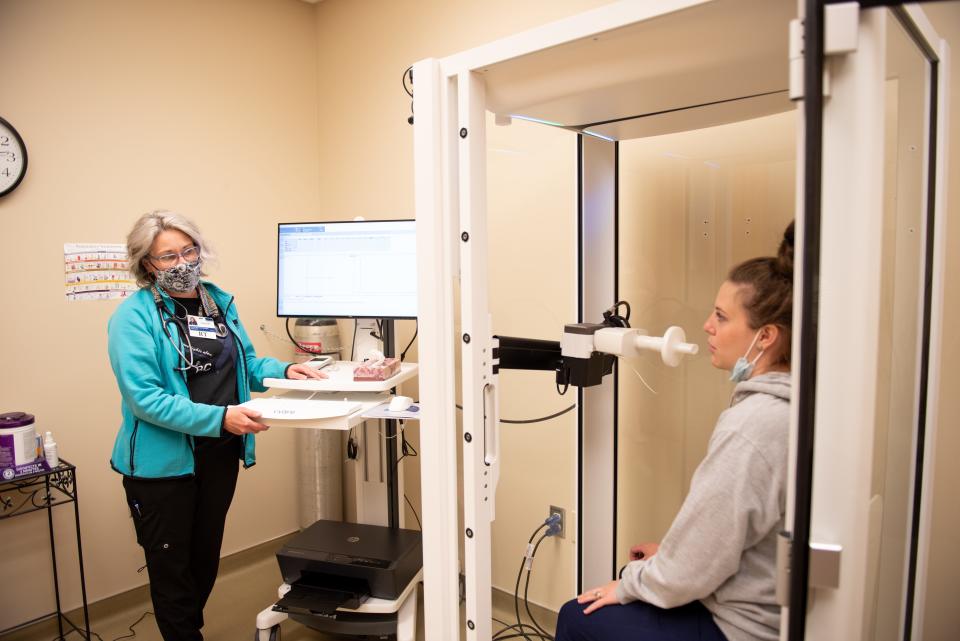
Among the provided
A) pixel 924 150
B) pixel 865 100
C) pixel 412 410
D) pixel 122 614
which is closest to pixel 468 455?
pixel 412 410

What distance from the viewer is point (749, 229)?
5.49 feet

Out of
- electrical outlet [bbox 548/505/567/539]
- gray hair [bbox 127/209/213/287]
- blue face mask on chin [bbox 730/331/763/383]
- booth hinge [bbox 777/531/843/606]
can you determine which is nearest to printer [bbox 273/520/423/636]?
electrical outlet [bbox 548/505/567/539]

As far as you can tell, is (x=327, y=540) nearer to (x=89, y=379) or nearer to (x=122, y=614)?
(x=122, y=614)

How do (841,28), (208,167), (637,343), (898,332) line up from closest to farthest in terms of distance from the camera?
(841,28) < (898,332) < (637,343) < (208,167)

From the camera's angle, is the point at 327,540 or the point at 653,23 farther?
the point at 327,540

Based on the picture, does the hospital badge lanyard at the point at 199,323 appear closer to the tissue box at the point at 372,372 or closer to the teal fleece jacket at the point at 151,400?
the teal fleece jacket at the point at 151,400

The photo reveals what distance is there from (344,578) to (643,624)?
1.32 m

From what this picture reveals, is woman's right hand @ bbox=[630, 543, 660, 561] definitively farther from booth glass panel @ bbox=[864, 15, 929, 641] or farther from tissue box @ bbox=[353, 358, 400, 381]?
tissue box @ bbox=[353, 358, 400, 381]

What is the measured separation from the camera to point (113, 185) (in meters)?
2.34

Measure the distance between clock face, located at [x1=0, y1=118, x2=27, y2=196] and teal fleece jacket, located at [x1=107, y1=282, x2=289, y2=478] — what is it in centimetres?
72

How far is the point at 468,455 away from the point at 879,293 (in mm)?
769

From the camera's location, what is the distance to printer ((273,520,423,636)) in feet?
6.68

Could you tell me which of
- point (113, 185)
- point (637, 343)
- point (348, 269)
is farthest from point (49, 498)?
point (637, 343)

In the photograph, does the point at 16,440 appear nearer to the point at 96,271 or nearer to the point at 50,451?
the point at 50,451
